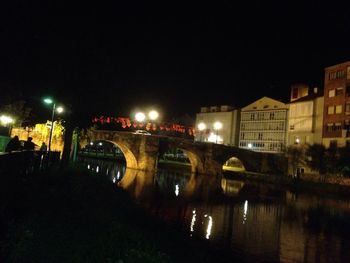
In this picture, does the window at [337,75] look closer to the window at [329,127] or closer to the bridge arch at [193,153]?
the window at [329,127]

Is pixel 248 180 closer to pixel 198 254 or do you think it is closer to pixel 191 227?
pixel 191 227

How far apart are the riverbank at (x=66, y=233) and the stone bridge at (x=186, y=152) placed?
41.3 metres

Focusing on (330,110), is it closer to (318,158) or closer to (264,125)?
(318,158)

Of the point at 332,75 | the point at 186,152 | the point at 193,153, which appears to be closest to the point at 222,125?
the point at 186,152

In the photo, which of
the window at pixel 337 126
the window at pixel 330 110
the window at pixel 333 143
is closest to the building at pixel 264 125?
the window at pixel 330 110

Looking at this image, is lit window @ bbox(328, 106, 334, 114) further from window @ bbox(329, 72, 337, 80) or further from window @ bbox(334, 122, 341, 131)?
window @ bbox(329, 72, 337, 80)

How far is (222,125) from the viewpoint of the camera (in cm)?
10275

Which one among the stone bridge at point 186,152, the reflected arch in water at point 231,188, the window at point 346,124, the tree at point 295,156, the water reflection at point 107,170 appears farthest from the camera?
the tree at point 295,156

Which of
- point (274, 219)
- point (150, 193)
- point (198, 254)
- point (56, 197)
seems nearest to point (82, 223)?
point (56, 197)

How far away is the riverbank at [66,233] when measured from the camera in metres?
9.30

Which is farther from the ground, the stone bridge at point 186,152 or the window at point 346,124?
the window at point 346,124

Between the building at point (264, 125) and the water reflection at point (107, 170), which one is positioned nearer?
the water reflection at point (107, 170)

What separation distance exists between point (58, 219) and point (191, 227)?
36.6ft

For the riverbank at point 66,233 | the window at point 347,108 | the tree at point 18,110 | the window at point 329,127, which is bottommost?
the riverbank at point 66,233
